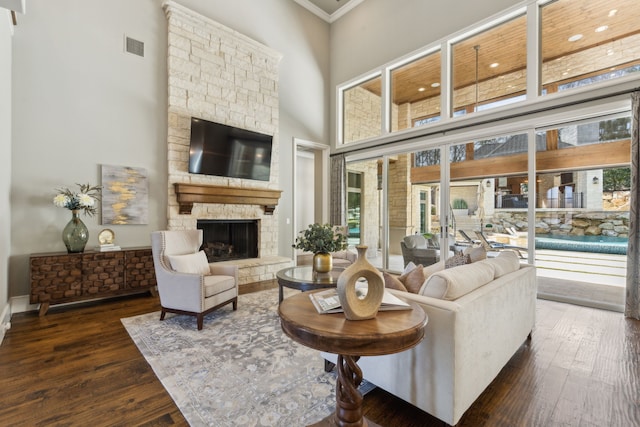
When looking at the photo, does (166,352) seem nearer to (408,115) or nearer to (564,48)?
(408,115)

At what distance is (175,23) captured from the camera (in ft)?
15.6

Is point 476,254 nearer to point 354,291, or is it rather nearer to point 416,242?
point 354,291

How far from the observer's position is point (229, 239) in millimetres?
5672

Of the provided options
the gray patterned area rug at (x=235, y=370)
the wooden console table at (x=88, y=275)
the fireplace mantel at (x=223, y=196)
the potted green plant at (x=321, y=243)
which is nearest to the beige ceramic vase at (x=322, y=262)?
the potted green plant at (x=321, y=243)

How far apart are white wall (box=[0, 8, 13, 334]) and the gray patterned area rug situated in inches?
53.8

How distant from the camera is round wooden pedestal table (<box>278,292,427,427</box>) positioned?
1188 mm

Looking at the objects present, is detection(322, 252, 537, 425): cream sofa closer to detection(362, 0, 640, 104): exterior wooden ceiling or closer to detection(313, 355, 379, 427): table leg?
detection(313, 355, 379, 427): table leg

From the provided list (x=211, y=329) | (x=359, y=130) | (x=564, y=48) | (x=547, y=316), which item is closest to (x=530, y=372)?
(x=547, y=316)

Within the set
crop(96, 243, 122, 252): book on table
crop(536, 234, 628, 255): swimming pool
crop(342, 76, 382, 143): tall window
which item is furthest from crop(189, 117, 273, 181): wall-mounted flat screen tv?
crop(536, 234, 628, 255): swimming pool

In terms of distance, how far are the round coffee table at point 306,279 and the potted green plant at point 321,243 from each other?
11cm

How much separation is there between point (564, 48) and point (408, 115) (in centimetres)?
248

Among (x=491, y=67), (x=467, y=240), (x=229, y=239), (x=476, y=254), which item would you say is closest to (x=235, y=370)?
(x=476, y=254)

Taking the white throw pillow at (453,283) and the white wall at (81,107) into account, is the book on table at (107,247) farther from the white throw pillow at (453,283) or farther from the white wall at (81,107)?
the white throw pillow at (453,283)

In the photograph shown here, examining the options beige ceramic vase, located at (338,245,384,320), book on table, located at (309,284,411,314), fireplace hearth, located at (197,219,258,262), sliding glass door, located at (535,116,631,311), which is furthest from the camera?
fireplace hearth, located at (197,219,258,262)
